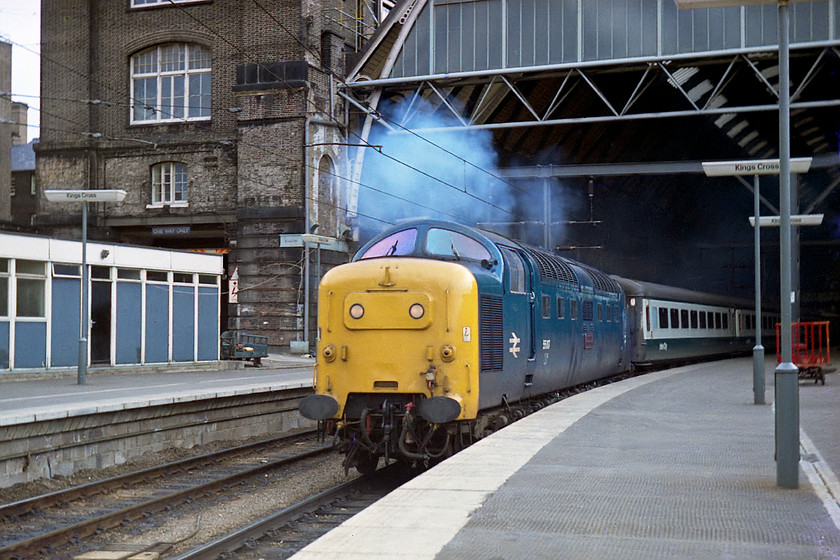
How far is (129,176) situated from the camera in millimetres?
38781

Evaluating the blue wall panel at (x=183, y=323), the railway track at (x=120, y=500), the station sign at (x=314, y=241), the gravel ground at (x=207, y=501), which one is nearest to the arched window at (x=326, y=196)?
the station sign at (x=314, y=241)

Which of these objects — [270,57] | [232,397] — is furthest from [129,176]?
[232,397]

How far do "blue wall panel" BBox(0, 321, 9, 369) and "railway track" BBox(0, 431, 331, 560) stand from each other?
26.5 feet

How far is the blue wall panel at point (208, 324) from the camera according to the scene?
26938 mm

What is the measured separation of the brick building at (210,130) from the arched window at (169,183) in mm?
56

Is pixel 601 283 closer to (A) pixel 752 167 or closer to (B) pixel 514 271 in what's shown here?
(A) pixel 752 167

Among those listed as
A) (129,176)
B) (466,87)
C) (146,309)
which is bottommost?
(146,309)

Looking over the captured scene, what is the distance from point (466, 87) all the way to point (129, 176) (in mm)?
13901

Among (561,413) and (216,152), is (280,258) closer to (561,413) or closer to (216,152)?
(216,152)

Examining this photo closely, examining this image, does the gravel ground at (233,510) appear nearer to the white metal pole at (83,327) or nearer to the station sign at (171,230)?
the white metal pole at (83,327)

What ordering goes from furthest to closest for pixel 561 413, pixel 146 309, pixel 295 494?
1. pixel 146 309
2. pixel 561 413
3. pixel 295 494

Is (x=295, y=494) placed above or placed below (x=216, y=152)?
below

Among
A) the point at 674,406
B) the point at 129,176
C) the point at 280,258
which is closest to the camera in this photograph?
the point at 674,406

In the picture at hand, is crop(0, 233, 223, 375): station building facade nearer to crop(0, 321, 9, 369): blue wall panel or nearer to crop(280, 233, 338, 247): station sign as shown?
crop(0, 321, 9, 369): blue wall panel
